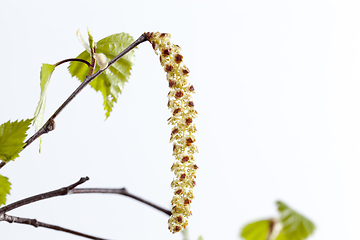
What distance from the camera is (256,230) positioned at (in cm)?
17

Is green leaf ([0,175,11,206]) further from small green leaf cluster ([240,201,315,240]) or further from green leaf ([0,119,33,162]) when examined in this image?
small green leaf cluster ([240,201,315,240])

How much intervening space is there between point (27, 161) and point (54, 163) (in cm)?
8

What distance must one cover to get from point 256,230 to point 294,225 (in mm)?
16

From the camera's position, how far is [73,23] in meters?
1.39

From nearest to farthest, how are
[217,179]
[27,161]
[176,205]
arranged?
1. [176,205]
2. [27,161]
3. [217,179]

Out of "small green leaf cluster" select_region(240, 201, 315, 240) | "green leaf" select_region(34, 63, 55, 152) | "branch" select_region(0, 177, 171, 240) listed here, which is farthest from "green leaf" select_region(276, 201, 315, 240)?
"green leaf" select_region(34, 63, 55, 152)

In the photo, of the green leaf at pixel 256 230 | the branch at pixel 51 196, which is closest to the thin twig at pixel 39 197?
the branch at pixel 51 196

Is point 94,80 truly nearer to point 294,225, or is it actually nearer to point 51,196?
point 51,196

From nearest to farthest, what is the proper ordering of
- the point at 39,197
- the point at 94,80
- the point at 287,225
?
1. the point at 287,225
2. the point at 39,197
3. the point at 94,80

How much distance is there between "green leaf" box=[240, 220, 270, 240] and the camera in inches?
6.5

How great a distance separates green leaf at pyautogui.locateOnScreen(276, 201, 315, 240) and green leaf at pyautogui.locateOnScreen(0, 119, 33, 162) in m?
0.23

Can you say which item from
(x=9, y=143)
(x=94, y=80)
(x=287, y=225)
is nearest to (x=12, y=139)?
(x=9, y=143)

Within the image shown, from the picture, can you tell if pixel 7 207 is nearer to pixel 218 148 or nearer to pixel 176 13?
pixel 218 148

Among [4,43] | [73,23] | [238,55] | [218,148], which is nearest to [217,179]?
[218,148]
